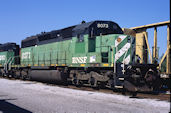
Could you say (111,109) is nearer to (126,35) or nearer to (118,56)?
(118,56)

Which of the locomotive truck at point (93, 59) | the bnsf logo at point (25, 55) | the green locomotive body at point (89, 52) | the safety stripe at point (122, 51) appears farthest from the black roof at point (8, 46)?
the safety stripe at point (122, 51)

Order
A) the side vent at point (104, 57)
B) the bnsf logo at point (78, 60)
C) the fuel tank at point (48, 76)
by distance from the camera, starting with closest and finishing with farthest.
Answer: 1. the side vent at point (104, 57)
2. the bnsf logo at point (78, 60)
3. the fuel tank at point (48, 76)

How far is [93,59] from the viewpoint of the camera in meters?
12.1

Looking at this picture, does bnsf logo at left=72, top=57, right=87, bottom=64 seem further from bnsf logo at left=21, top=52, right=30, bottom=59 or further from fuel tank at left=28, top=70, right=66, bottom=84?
bnsf logo at left=21, top=52, right=30, bottom=59

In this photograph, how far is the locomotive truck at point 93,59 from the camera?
10.2 meters

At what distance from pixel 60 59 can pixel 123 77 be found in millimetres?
6031

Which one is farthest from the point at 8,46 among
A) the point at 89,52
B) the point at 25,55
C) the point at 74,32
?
the point at 89,52

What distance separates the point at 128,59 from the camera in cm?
1123

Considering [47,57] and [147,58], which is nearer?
[147,58]

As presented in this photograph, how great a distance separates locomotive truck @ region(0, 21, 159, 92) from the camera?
33.5 ft

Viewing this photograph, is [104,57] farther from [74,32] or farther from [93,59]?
[74,32]

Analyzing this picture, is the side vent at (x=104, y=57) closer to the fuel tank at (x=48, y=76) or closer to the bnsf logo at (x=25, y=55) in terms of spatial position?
the fuel tank at (x=48, y=76)

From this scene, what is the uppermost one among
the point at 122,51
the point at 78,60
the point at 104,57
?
the point at 122,51

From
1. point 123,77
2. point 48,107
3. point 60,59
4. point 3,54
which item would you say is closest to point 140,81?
point 123,77
